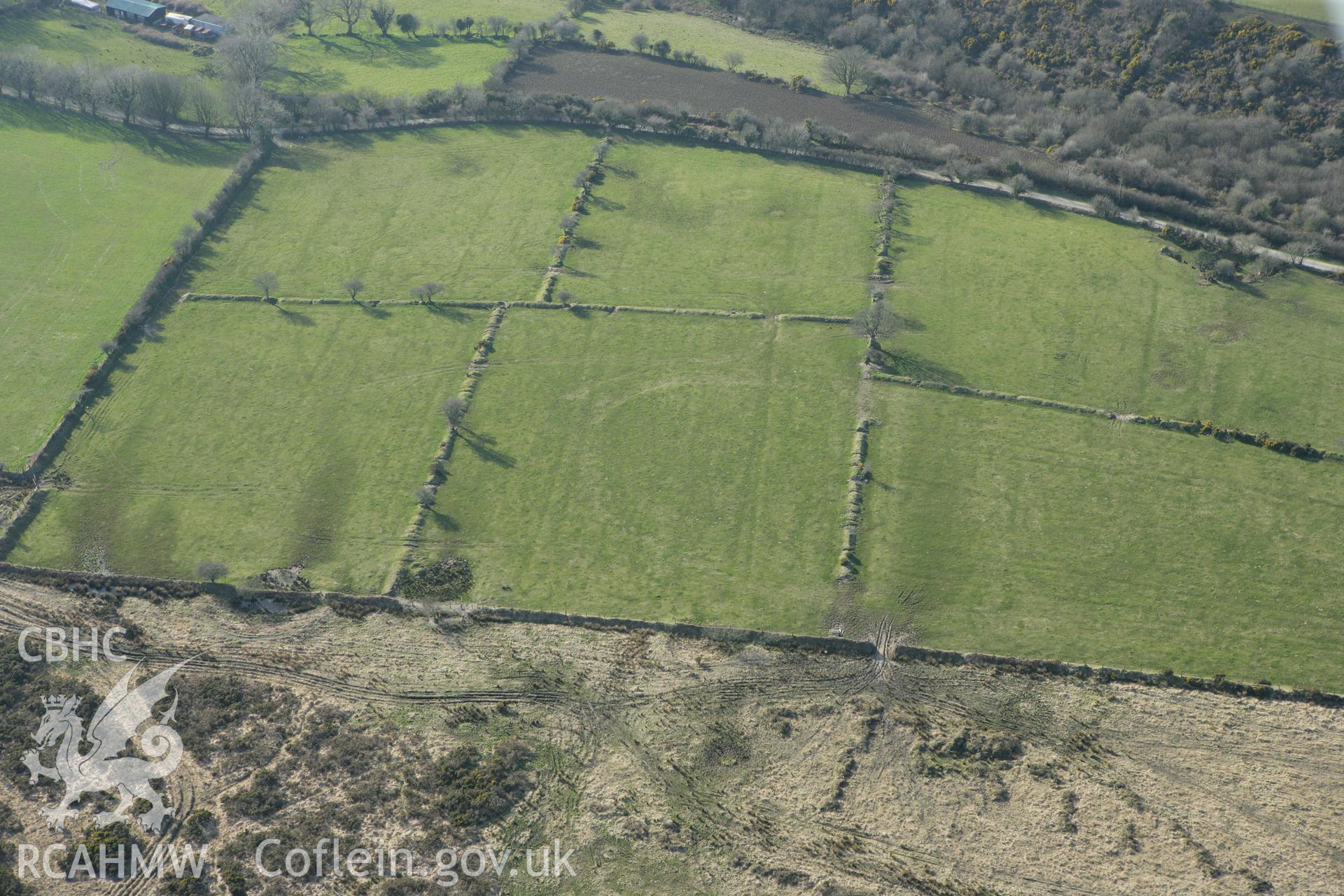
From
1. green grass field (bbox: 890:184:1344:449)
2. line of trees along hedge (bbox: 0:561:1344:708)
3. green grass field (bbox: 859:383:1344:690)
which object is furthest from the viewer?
green grass field (bbox: 890:184:1344:449)

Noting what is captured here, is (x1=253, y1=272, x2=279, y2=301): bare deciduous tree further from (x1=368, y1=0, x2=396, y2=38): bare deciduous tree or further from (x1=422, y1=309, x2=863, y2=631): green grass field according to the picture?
(x1=368, y1=0, x2=396, y2=38): bare deciduous tree

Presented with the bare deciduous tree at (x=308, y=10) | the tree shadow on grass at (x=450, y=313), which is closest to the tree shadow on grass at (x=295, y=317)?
the tree shadow on grass at (x=450, y=313)

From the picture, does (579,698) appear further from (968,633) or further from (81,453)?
(81,453)

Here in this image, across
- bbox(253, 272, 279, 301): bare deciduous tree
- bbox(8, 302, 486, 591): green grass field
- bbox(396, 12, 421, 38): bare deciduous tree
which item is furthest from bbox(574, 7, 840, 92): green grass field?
bbox(253, 272, 279, 301): bare deciduous tree

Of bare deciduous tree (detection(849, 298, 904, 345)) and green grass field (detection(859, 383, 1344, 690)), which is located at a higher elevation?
bare deciduous tree (detection(849, 298, 904, 345))

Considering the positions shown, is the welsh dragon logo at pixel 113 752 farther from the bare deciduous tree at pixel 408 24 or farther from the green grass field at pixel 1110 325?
the bare deciduous tree at pixel 408 24

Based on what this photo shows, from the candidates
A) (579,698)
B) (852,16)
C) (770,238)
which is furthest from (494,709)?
(852,16)
